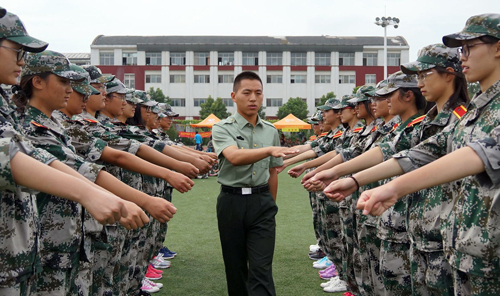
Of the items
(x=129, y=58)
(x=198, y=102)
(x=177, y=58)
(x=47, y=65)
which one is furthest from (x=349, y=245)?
(x=129, y=58)

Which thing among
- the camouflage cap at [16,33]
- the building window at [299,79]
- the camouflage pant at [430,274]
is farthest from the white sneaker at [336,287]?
the building window at [299,79]

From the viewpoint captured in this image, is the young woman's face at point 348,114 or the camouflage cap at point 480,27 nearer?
the camouflage cap at point 480,27

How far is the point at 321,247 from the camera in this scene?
7.87 m

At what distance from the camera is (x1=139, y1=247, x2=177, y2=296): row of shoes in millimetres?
6348

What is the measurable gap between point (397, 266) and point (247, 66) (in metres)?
61.9

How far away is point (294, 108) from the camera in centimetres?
6016

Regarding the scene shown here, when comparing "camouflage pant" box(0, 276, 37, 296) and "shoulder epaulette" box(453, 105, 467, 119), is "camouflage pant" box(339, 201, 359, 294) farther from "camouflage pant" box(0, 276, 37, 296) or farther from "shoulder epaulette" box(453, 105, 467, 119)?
"camouflage pant" box(0, 276, 37, 296)

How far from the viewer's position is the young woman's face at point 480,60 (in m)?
2.66

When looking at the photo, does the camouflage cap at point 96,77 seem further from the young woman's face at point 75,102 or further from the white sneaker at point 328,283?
the white sneaker at point 328,283

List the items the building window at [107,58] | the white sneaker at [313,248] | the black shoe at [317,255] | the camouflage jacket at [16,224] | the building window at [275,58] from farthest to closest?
1. the building window at [107,58]
2. the building window at [275,58]
3. the white sneaker at [313,248]
4. the black shoe at [317,255]
5. the camouflage jacket at [16,224]

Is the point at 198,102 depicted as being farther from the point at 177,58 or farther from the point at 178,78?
the point at 177,58

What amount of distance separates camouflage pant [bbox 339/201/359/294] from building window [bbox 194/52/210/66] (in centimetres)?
6038

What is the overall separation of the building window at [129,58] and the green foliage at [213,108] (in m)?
12.2

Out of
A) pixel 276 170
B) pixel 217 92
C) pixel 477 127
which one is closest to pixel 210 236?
pixel 276 170
